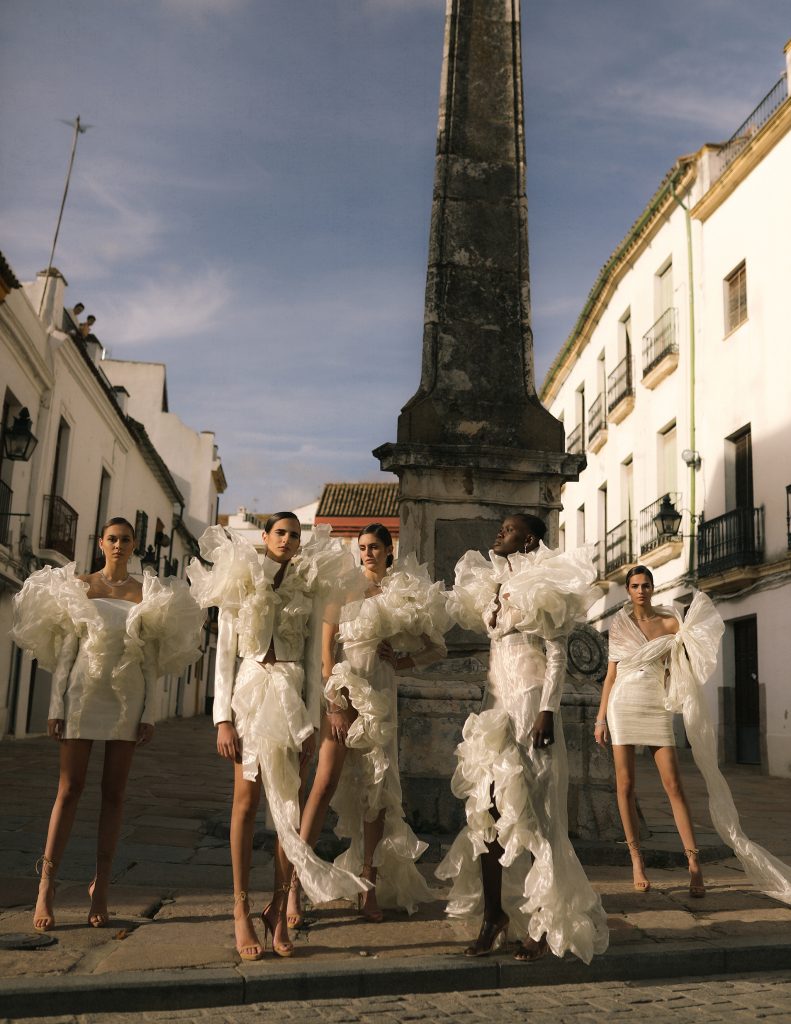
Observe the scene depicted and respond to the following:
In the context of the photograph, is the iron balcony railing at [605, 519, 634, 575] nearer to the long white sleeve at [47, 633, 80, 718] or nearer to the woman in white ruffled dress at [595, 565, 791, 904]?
the woman in white ruffled dress at [595, 565, 791, 904]

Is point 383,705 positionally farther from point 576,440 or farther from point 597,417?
point 576,440

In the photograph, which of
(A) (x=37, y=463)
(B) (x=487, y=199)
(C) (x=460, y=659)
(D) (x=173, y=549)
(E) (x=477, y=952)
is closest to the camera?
(E) (x=477, y=952)

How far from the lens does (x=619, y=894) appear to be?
4.99 meters

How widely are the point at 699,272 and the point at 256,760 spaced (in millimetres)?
16934

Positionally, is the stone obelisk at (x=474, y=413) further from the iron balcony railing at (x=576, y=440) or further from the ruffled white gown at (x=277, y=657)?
the iron balcony railing at (x=576, y=440)

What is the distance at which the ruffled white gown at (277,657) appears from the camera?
3.90m

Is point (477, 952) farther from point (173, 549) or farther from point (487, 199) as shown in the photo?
point (173, 549)

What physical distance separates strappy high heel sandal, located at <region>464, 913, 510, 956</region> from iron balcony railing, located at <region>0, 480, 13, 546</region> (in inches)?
571

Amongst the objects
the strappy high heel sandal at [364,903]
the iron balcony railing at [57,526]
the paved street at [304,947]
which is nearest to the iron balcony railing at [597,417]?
the iron balcony railing at [57,526]

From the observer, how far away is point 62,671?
13.9 feet

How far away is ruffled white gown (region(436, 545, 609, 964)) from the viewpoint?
3.80 metres

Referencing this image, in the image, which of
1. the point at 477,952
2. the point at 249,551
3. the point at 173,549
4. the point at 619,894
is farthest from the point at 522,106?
the point at 173,549

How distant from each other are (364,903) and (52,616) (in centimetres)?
180

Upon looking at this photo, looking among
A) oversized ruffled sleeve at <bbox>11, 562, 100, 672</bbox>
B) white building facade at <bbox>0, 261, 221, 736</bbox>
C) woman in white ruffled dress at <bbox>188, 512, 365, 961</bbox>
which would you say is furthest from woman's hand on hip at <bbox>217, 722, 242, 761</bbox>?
white building facade at <bbox>0, 261, 221, 736</bbox>
